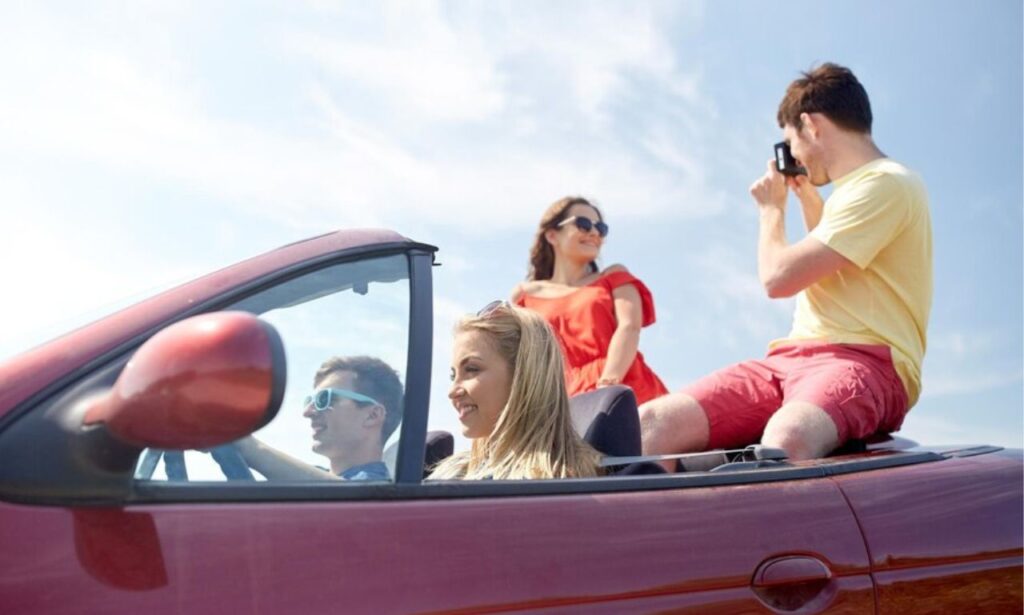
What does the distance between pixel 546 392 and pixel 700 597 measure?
1085 millimetres

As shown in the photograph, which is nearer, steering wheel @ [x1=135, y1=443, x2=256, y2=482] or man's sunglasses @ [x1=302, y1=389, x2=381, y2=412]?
steering wheel @ [x1=135, y1=443, x2=256, y2=482]

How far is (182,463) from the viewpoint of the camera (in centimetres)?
153

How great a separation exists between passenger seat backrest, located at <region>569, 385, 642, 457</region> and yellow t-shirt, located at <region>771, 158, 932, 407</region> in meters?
0.87

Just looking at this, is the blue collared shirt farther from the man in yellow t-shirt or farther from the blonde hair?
the man in yellow t-shirt

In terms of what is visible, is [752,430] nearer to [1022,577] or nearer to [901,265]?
[901,265]

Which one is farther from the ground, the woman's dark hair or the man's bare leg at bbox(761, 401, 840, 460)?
the woman's dark hair

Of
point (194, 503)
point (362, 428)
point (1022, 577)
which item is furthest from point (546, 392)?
point (194, 503)

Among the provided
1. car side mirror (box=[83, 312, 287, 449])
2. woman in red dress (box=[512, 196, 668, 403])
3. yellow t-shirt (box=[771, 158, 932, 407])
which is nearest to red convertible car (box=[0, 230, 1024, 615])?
car side mirror (box=[83, 312, 287, 449])

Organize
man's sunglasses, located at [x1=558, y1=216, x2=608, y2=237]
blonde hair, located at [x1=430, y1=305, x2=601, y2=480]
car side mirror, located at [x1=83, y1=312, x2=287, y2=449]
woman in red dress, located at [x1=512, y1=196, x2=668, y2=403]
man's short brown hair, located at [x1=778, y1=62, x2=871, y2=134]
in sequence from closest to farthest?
car side mirror, located at [x1=83, y1=312, x2=287, y2=449] < blonde hair, located at [x1=430, y1=305, x2=601, y2=480] < man's short brown hair, located at [x1=778, y1=62, x2=871, y2=134] < woman in red dress, located at [x1=512, y1=196, x2=668, y2=403] < man's sunglasses, located at [x1=558, y1=216, x2=608, y2=237]

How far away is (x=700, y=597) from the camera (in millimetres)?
1783

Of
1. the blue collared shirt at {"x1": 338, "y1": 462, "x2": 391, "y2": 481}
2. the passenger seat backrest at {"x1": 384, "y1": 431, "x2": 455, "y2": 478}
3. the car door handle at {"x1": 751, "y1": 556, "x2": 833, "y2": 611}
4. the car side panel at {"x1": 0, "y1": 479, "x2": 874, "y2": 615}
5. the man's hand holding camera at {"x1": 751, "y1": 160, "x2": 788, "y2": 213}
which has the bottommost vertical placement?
the car door handle at {"x1": 751, "y1": 556, "x2": 833, "y2": 611}

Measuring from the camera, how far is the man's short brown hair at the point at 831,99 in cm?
350

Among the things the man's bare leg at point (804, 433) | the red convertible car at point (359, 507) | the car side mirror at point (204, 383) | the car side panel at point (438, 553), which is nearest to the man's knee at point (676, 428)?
the man's bare leg at point (804, 433)

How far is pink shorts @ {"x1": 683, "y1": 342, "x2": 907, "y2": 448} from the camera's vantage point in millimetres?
2834
